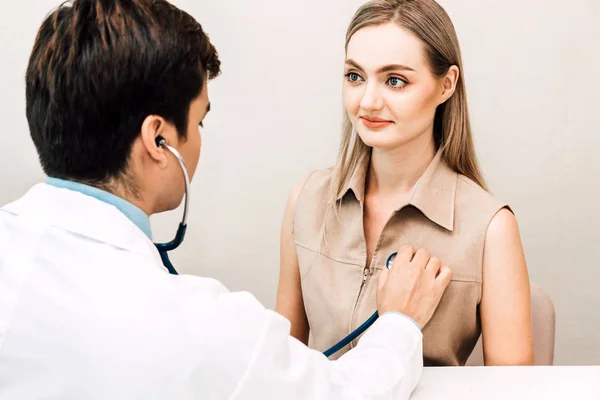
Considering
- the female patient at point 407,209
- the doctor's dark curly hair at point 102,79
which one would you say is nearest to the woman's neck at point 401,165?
the female patient at point 407,209

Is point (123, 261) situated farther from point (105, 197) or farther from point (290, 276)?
point (290, 276)

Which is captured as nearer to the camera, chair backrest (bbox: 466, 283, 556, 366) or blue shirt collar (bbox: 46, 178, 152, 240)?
blue shirt collar (bbox: 46, 178, 152, 240)

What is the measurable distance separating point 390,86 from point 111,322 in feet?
2.66

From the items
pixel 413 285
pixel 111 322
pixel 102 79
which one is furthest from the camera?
pixel 413 285

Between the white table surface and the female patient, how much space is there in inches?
5.0

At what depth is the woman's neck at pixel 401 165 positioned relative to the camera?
5.14ft

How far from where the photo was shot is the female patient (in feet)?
4.77

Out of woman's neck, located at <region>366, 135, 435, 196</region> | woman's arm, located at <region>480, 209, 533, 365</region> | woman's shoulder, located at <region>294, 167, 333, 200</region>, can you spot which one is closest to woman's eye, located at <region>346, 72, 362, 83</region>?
woman's neck, located at <region>366, 135, 435, 196</region>

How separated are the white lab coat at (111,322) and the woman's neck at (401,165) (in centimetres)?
69

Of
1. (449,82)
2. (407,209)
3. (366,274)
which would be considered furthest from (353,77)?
(366,274)

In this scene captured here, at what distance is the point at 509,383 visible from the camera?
4.22 feet

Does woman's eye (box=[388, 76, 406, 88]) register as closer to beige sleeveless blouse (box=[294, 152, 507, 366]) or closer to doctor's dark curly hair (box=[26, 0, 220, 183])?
beige sleeveless blouse (box=[294, 152, 507, 366])

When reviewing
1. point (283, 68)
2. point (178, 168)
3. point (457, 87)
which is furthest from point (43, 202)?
point (283, 68)

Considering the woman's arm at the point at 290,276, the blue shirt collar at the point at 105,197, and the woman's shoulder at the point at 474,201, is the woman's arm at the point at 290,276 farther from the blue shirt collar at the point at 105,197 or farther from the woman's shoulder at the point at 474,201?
the blue shirt collar at the point at 105,197
